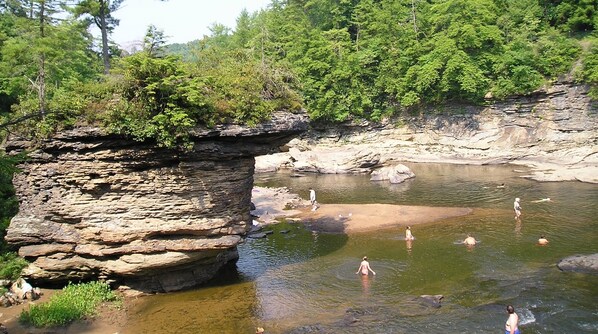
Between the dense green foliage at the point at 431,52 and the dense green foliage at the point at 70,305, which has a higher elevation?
the dense green foliage at the point at 431,52

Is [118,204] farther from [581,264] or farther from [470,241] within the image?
[581,264]

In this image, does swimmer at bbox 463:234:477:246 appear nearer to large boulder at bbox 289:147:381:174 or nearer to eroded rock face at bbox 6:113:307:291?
eroded rock face at bbox 6:113:307:291

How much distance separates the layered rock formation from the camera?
149 ft

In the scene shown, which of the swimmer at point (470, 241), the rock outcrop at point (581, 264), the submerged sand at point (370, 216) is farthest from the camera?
the submerged sand at point (370, 216)

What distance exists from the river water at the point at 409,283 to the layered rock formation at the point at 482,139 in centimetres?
1388

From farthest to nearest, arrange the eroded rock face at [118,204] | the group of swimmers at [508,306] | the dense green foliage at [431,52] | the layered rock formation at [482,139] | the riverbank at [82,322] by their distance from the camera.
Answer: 1. the dense green foliage at [431,52]
2. the layered rock formation at [482,139]
3. the eroded rock face at [118,204]
4. the riverbank at [82,322]
5. the group of swimmers at [508,306]

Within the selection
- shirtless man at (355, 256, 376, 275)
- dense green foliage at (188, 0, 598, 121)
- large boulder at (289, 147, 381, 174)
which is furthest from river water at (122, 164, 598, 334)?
dense green foliage at (188, 0, 598, 121)

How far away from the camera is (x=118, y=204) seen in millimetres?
17844

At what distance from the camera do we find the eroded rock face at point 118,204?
57.4 ft

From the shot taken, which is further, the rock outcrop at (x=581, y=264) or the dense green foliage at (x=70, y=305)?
the rock outcrop at (x=581, y=264)

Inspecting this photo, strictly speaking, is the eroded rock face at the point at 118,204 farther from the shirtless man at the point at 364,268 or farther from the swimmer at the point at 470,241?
the swimmer at the point at 470,241

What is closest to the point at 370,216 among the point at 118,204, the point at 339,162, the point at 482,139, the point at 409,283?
the point at 409,283

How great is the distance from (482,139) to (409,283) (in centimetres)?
3797

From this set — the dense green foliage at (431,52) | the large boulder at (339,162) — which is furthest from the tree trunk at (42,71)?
the large boulder at (339,162)
